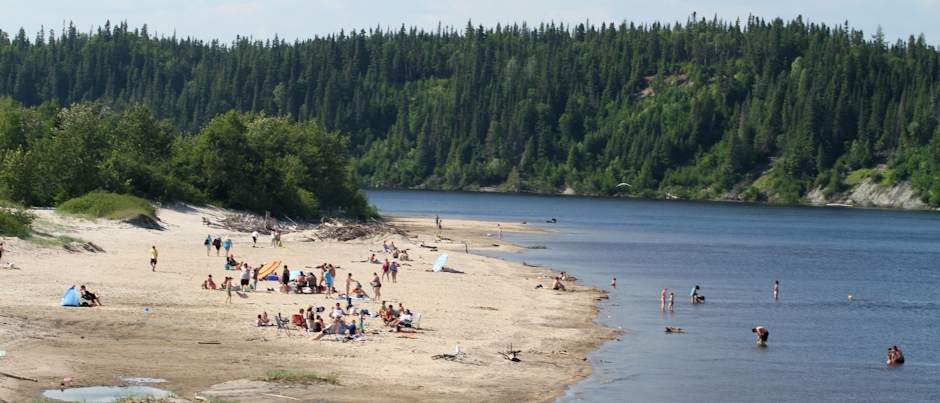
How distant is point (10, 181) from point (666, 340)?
43.9 m

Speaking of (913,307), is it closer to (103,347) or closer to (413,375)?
(413,375)

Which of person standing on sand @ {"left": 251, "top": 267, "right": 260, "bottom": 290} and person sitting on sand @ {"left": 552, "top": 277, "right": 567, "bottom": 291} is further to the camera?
person sitting on sand @ {"left": 552, "top": 277, "right": 567, "bottom": 291}

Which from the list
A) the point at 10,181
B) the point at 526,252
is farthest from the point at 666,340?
the point at 10,181

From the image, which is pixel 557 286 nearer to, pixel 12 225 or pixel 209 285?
pixel 209 285

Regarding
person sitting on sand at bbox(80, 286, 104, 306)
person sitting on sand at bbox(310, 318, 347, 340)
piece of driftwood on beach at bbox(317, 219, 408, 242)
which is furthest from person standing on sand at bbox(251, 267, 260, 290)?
piece of driftwood on beach at bbox(317, 219, 408, 242)

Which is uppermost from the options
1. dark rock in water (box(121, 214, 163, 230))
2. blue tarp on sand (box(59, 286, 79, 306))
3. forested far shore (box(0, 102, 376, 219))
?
forested far shore (box(0, 102, 376, 219))

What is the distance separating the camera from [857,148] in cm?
19475

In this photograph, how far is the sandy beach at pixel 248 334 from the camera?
77.0 ft

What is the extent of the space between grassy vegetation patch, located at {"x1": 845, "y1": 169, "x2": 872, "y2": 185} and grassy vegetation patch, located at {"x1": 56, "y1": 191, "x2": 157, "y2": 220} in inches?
6312

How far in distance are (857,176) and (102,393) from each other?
188 metres

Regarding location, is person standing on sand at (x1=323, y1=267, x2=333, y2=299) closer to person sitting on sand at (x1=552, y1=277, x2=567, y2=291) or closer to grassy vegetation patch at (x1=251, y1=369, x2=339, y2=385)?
person sitting on sand at (x1=552, y1=277, x2=567, y2=291)

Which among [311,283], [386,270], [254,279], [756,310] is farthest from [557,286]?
[254,279]

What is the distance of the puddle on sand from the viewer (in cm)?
2048

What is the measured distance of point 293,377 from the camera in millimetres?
23781
